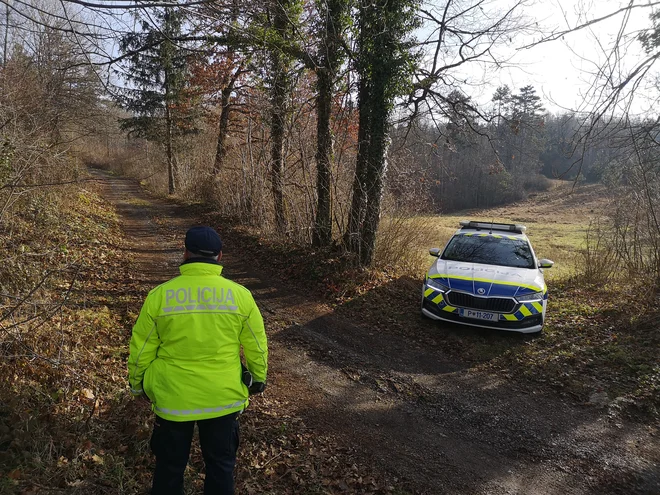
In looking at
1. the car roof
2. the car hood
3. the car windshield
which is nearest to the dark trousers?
the car hood

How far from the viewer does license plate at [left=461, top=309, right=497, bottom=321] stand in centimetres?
637

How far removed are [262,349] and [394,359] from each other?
3.68 m

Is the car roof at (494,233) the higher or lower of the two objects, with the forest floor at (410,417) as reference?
higher

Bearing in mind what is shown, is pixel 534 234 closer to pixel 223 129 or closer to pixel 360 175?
pixel 223 129

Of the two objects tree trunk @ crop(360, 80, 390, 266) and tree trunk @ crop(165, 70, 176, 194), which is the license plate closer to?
tree trunk @ crop(360, 80, 390, 266)

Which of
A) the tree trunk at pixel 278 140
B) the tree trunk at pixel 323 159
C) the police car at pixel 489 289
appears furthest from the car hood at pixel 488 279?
the tree trunk at pixel 278 140

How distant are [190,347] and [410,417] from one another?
3.03 m

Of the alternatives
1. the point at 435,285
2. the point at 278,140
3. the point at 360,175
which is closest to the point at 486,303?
the point at 435,285

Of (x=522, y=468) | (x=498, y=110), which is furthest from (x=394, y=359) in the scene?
(x=498, y=110)

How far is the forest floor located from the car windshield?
1388mm

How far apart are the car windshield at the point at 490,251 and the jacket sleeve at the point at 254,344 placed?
19.1ft

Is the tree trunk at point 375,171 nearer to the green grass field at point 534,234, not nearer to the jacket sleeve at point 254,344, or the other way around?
the green grass field at point 534,234

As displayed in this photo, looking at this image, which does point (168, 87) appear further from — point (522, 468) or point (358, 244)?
point (522, 468)

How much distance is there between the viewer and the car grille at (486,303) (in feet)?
20.9
